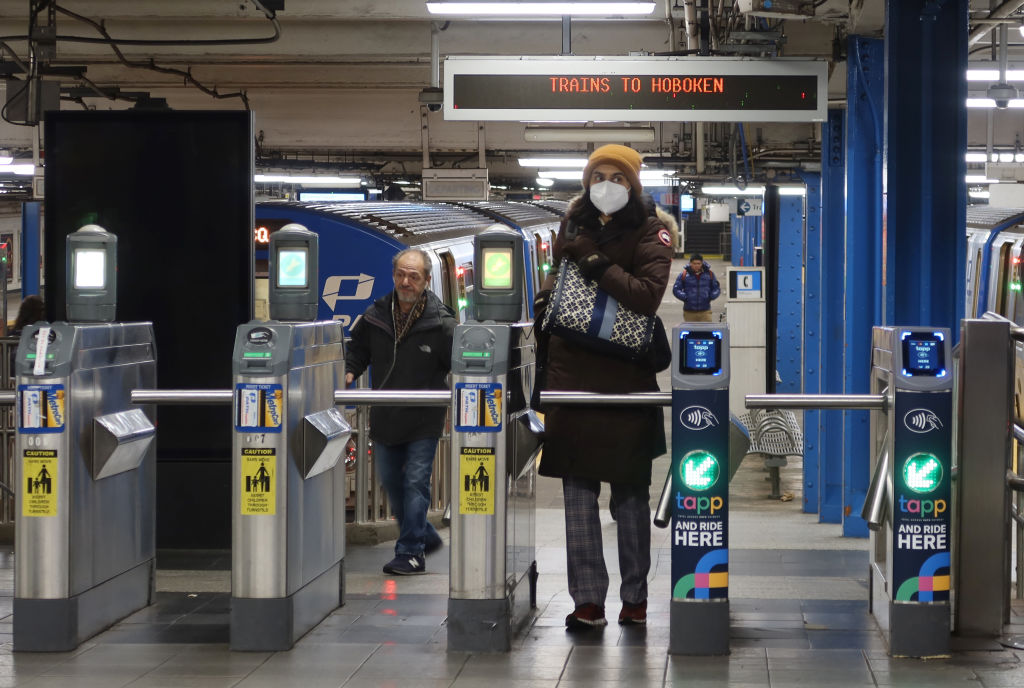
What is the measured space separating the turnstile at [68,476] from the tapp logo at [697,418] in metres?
2.13

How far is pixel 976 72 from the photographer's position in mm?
11586

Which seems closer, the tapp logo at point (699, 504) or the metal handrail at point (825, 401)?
the tapp logo at point (699, 504)

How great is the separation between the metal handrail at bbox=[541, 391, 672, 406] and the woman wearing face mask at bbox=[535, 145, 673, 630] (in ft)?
0.37

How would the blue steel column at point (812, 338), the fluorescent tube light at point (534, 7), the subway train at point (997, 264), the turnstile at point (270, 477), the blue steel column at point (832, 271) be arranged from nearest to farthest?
1. the turnstile at point (270, 477)
2. the fluorescent tube light at point (534, 7)
3. the blue steel column at point (832, 271)
4. the blue steel column at point (812, 338)
5. the subway train at point (997, 264)

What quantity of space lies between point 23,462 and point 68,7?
860 cm

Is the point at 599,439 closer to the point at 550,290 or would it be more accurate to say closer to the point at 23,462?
the point at 550,290

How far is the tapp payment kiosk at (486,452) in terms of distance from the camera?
4.97 metres

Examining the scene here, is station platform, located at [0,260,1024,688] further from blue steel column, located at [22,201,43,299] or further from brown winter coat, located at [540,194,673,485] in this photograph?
blue steel column, located at [22,201,43,299]

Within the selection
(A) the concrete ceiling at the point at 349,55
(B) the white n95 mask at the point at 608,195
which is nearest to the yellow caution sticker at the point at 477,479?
(B) the white n95 mask at the point at 608,195

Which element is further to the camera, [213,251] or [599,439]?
[213,251]

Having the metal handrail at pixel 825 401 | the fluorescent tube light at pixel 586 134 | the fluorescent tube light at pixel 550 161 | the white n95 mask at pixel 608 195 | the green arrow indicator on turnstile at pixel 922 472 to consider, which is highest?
the fluorescent tube light at pixel 550 161

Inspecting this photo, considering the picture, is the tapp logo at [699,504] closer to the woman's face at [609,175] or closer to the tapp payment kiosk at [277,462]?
the woman's face at [609,175]

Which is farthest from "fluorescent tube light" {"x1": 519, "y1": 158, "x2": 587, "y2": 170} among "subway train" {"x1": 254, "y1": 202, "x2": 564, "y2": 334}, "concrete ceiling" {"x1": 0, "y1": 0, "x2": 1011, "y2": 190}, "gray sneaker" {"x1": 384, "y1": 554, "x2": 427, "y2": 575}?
"gray sneaker" {"x1": 384, "y1": 554, "x2": 427, "y2": 575}

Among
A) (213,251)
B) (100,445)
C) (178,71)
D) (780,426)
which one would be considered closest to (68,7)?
(178,71)
